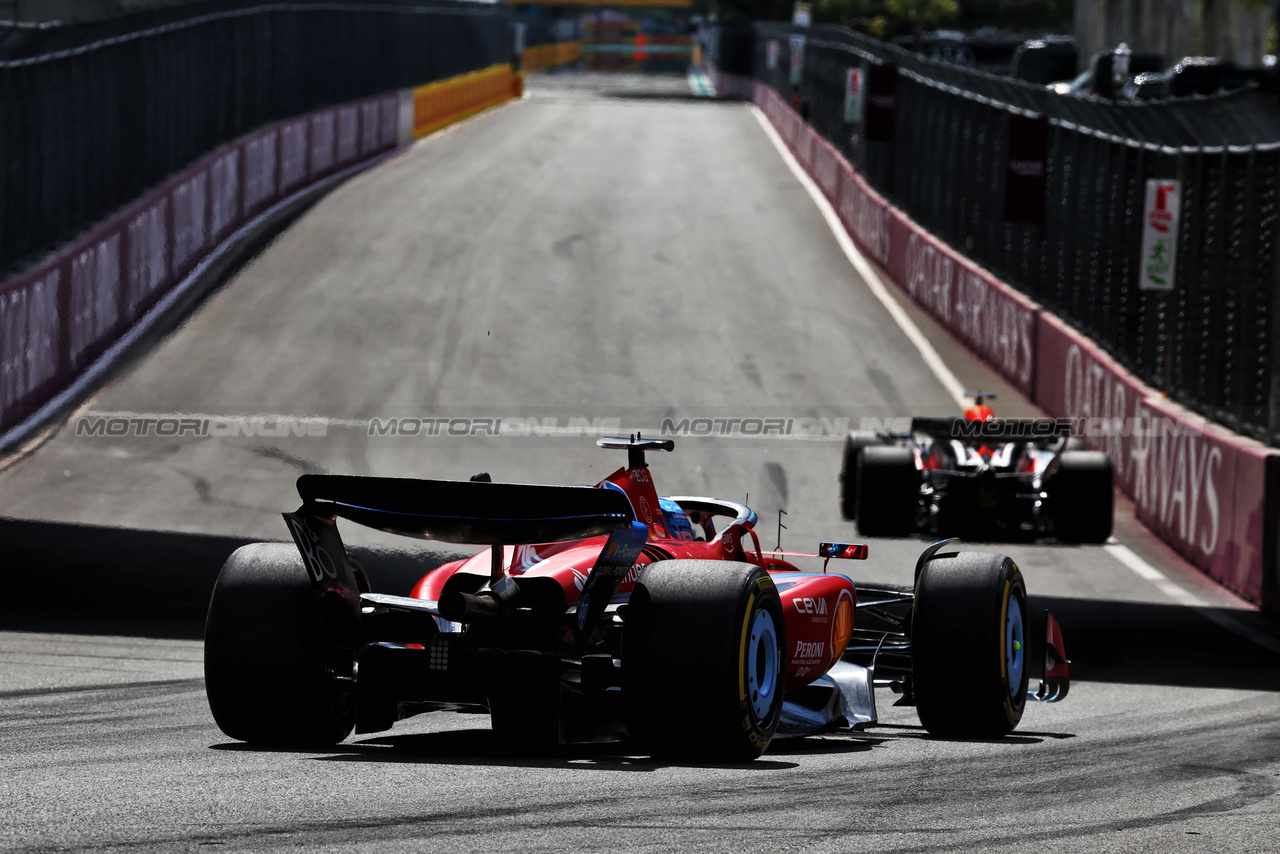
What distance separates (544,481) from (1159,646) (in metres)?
6.73

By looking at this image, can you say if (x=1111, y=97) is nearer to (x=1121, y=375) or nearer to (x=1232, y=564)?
(x=1121, y=375)

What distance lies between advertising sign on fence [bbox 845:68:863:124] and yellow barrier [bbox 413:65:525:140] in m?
13.2

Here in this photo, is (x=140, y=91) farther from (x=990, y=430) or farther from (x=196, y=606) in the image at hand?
(x=990, y=430)

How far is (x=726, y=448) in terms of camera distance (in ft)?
61.5

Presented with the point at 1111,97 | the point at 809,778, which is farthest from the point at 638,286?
the point at 809,778

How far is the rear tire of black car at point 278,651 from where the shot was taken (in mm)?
6805

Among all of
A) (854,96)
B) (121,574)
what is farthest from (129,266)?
(854,96)

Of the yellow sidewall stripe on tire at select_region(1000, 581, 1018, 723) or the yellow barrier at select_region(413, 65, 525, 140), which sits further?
the yellow barrier at select_region(413, 65, 525, 140)

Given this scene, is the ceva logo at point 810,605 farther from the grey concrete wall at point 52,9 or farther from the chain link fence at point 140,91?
the grey concrete wall at point 52,9

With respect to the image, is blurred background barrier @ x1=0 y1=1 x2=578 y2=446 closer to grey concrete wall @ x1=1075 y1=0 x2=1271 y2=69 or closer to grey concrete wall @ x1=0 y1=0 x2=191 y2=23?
grey concrete wall @ x1=0 y1=0 x2=191 y2=23

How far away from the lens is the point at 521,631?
6.61m

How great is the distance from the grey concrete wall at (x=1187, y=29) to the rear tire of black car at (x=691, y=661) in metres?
52.2

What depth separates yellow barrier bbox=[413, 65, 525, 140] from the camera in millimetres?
46969

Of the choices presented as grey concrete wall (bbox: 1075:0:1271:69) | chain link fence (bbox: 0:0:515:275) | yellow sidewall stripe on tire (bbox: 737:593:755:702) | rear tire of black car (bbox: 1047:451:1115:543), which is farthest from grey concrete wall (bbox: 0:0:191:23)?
grey concrete wall (bbox: 1075:0:1271:69)
